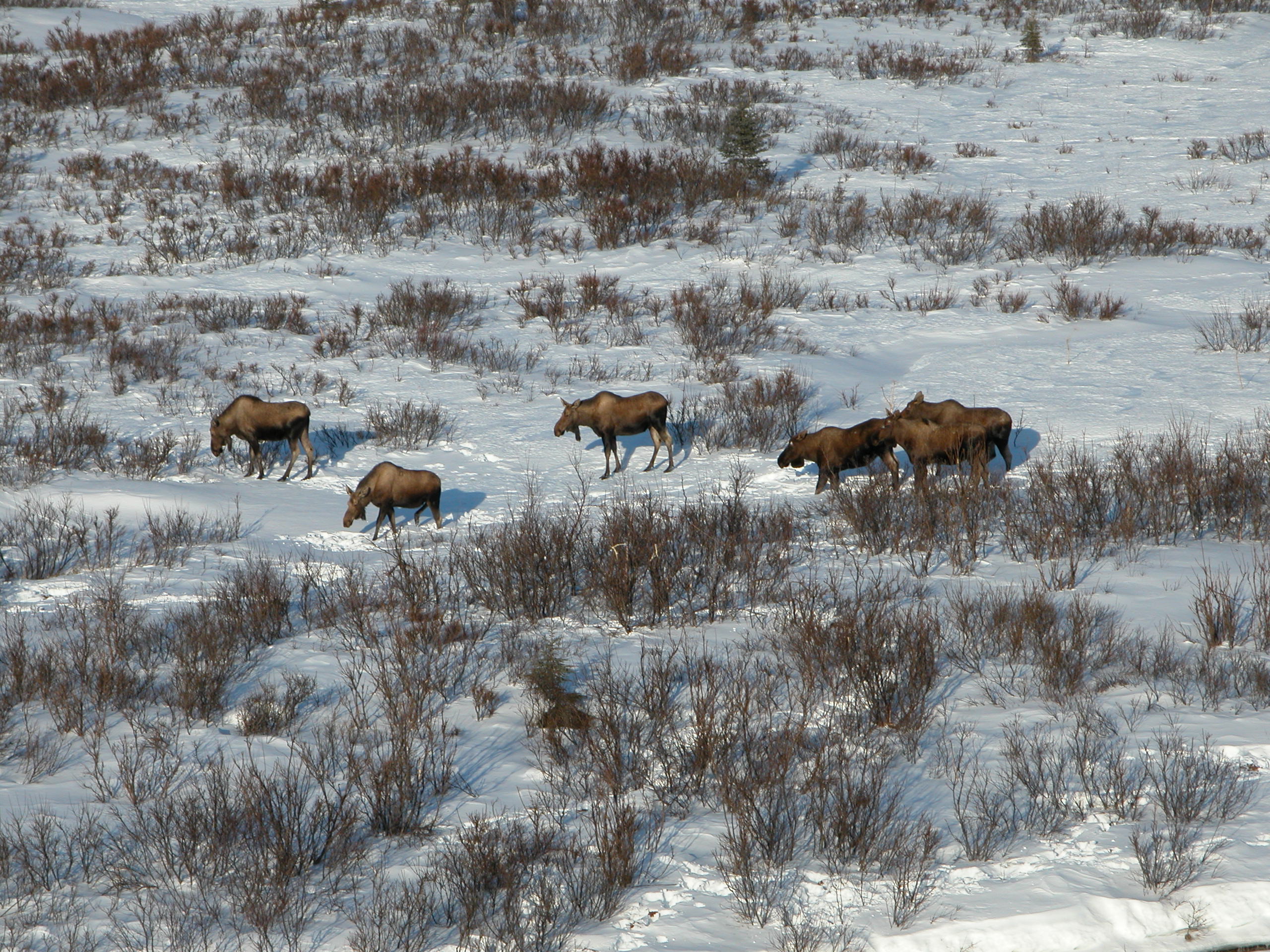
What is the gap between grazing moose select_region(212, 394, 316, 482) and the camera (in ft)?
33.2

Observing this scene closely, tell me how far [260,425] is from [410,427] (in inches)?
62.8

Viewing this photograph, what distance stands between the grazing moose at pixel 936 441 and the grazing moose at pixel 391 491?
4.41 meters

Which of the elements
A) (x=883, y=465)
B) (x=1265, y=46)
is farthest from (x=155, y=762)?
(x=1265, y=46)

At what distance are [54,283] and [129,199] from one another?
4028 millimetres

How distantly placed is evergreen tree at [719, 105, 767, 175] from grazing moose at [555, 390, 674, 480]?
9.21m

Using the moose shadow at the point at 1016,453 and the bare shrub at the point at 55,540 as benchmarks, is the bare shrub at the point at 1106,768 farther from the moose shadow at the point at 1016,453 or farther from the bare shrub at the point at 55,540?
the bare shrub at the point at 55,540

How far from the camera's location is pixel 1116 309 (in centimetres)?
1267

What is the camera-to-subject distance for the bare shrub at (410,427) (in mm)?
10758

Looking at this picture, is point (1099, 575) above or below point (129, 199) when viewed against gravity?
below

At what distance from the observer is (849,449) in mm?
9148

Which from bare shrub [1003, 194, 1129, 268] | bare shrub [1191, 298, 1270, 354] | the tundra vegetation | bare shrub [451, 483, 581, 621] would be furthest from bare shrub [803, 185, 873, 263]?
bare shrub [451, 483, 581, 621]

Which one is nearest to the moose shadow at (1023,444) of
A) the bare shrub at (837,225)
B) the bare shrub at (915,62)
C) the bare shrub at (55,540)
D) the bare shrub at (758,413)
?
the bare shrub at (758,413)

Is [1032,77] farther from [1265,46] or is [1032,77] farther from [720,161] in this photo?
[720,161]

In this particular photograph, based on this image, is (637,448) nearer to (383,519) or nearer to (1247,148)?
(383,519)
